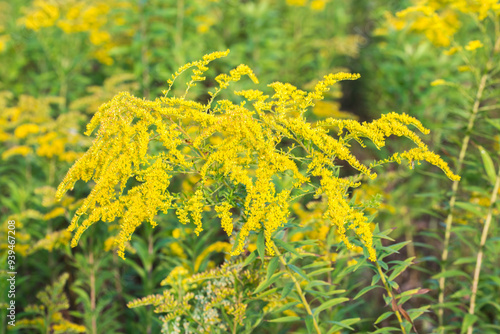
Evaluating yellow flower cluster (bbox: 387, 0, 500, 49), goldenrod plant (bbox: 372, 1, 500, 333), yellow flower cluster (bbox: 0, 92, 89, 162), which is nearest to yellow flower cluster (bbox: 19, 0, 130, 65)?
yellow flower cluster (bbox: 0, 92, 89, 162)

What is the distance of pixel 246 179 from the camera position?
5.39 feet

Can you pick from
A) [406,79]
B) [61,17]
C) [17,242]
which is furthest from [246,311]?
[61,17]

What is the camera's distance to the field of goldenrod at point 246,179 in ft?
5.61

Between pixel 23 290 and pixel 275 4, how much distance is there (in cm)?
504

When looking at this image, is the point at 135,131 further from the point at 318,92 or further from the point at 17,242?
the point at 17,242

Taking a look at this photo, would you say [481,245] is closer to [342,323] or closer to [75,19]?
[342,323]

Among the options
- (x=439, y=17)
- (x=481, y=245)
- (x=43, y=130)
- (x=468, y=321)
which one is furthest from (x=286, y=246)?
(x=439, y=17)

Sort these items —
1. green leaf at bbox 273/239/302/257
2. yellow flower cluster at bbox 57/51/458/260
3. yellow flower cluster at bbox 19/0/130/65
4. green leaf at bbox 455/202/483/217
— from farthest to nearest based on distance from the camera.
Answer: yellow flower cluster at bbox 19/0/130/65 < green leaf at bbox 455/202/483/217 < green leaf at bbox 273/239/302/257 < yellow flower cluster at bbox 57/51/458/260

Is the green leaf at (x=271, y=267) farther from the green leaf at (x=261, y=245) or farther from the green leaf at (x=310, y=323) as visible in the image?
the green leaf at (x=310, y=323)

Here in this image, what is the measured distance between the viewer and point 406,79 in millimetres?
4637

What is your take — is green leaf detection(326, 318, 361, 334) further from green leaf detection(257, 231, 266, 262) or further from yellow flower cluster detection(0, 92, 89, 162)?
yellow flower cluster detection(0, 92, 89, 162)

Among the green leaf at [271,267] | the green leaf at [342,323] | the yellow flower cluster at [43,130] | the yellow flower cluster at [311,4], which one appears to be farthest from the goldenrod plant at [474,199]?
the yellow flower cluster at [311,4]

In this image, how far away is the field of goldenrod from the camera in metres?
1.71

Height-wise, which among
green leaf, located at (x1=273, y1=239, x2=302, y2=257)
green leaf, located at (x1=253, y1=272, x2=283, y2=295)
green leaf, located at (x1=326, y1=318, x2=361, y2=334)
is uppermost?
green leaf, located at (x1=273, y1=239, x2=302, y2=257)
